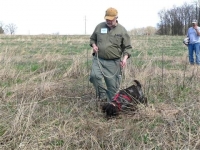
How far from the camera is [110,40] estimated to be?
15.9 ft

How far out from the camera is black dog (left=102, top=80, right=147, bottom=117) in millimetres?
4297

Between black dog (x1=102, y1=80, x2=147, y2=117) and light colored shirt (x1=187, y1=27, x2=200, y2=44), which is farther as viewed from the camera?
light colored shirt (x1=187, y1=27, x2=200, y2=44)

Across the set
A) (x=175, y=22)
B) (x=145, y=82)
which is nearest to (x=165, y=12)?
(x=175, y=22)

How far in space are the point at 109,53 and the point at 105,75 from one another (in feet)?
1.27

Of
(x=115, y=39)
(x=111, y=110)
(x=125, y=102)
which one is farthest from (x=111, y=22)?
(x=111, y=110)

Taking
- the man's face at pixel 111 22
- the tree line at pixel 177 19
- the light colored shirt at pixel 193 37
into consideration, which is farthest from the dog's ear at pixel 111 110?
the tree line at pixel 177 19

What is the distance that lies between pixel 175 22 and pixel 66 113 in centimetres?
6991

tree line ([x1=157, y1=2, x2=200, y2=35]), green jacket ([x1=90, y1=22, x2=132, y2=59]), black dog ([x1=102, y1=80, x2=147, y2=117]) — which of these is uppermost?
tree line ([x1=157, y1=2, x2=200, y2=35])

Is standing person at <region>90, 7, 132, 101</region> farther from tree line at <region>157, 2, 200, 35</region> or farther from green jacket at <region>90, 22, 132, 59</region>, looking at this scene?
tree line at <region>157, 2, 200, 35</region>

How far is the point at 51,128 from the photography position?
12.2 feet

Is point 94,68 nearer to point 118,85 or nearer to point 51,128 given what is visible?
point 118,85

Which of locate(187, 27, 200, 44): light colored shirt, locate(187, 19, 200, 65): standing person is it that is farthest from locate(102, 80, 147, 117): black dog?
locate(187, 27, 200, 44): light colored shirt

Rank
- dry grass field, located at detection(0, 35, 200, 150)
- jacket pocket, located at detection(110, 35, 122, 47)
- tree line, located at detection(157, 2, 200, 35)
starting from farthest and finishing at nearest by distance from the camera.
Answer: tree line, located at detection(157, 2, 200, 35) < jacket pocket, located at detection(110, 35, 122, 47) < dry grass field, located at detection(0, 35, 200, 150)

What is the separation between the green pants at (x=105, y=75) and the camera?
4969 millimetres
